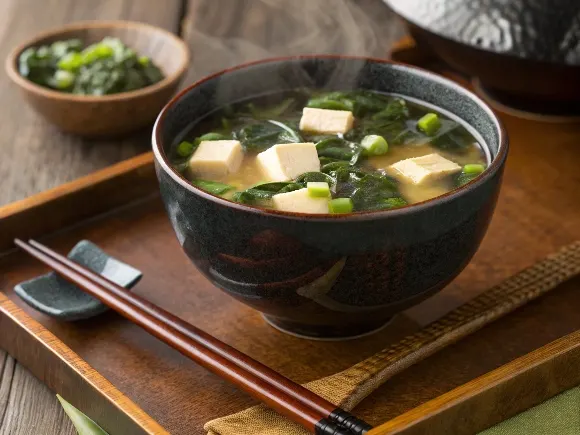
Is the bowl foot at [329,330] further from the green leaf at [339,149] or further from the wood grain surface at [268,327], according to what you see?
the green leaf at [339,149]

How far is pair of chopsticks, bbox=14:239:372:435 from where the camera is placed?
1.47 m

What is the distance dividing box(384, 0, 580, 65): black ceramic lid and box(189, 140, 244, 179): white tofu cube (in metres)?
0.90

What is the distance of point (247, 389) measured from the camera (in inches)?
62.6

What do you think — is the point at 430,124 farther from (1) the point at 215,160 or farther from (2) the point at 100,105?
(2) the point at 100,105

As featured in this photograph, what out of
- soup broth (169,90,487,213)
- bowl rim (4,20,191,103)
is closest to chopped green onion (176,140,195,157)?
soup broth (169,90,487,213)

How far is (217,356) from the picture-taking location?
5.45ft

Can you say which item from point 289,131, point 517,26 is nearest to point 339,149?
point 289,131

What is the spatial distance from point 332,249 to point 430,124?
0.51 m

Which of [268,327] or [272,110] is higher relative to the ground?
[272,110]

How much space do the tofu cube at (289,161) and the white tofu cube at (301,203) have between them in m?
0.11

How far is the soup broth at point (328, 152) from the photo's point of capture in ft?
5.60

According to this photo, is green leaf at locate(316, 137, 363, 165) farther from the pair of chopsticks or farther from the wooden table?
the wooden table

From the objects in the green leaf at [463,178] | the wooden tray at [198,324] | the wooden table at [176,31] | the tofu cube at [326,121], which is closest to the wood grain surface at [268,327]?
the wooden tray at [198,324]

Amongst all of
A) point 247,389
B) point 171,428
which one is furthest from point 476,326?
point 171,428
